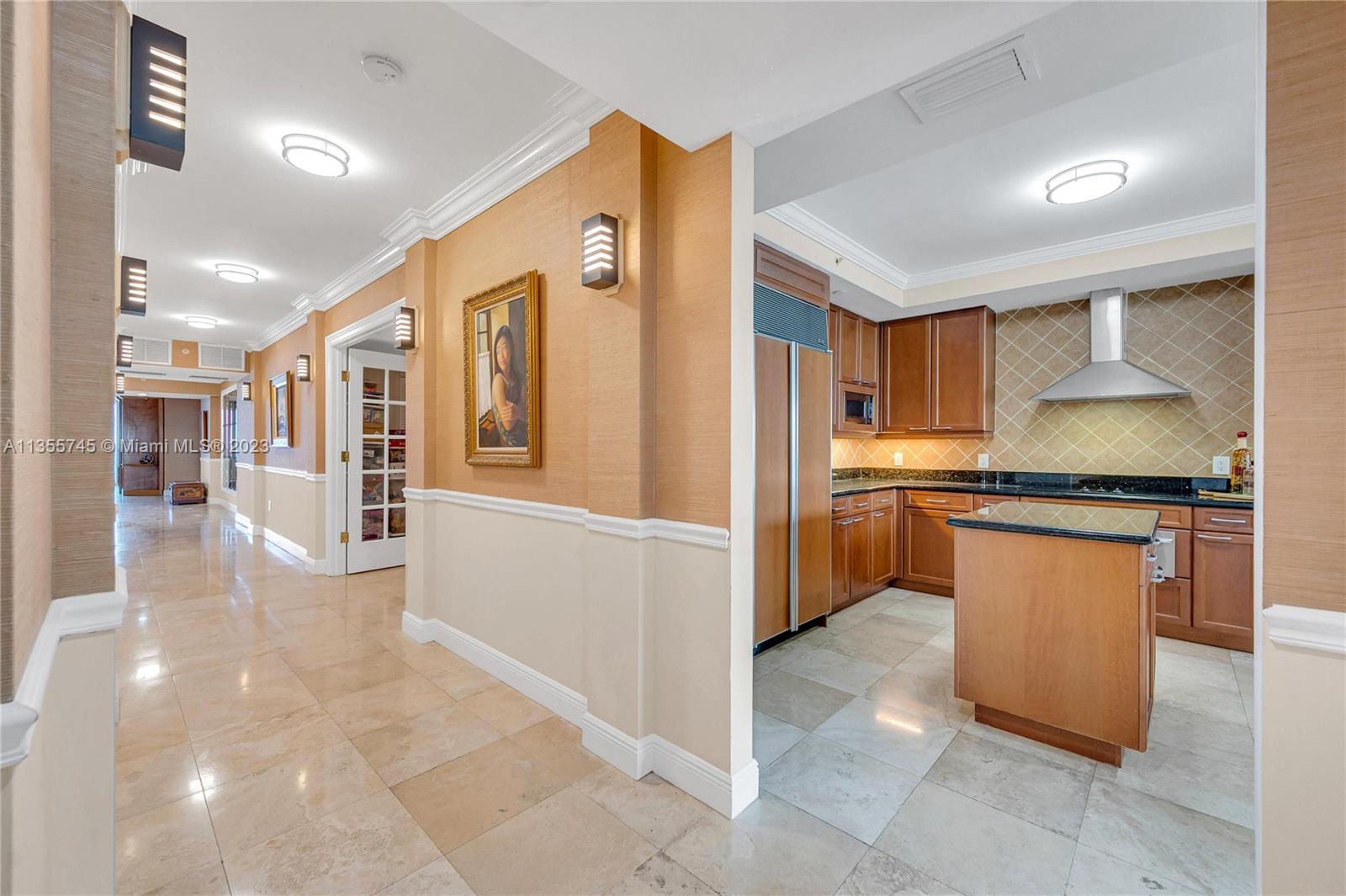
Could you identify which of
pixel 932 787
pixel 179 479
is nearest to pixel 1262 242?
pixel 932 787

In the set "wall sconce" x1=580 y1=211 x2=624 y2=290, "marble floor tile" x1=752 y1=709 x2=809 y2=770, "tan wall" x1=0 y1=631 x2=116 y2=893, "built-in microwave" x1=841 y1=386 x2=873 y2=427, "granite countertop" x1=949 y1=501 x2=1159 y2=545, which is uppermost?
"wall sconce" x1=580 y1=211 x2=624 y2=290

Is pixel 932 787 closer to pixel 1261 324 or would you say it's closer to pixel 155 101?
pixel 1261 324

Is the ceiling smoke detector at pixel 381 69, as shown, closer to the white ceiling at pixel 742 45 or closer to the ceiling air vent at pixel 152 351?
the white ceiling at pixel 742 45

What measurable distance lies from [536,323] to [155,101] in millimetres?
1540

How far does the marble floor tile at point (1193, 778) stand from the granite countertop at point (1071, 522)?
0.92m

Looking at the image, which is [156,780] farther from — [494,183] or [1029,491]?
[1029,491]

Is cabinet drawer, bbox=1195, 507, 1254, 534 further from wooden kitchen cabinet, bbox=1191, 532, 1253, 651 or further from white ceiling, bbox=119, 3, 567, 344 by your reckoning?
white ceiling, bbox=119, 3, 567, 344

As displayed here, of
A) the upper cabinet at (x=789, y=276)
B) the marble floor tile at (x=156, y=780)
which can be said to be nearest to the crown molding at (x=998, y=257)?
the upper cabinet at (x=789, y=276)

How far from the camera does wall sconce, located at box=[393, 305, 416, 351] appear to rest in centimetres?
363

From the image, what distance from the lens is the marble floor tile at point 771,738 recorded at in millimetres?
2271

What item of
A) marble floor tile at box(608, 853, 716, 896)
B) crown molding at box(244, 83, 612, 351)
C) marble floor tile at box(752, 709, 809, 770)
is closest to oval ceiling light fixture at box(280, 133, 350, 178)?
crown molding at box(244, 83, 612, 351)

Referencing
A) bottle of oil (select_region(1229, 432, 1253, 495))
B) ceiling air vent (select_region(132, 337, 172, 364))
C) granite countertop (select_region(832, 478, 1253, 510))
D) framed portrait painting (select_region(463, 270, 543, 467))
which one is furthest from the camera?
ceiling air vent (select_region(132, 337, 172, 364))

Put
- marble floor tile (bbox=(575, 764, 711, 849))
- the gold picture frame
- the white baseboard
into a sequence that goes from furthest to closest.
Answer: the gold picture frame < the white baseboard < marble floor tile (bbox=(575, 764, 711, 849))

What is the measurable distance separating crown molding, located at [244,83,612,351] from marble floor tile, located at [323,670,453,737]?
273 cm
